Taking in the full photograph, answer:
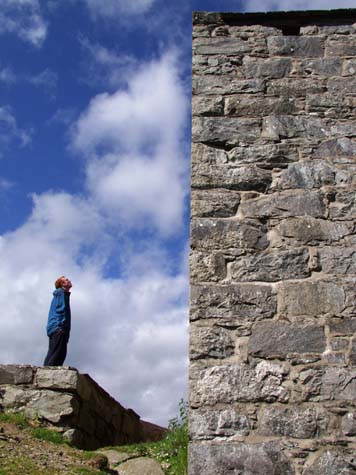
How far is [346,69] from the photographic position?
15.8 ft

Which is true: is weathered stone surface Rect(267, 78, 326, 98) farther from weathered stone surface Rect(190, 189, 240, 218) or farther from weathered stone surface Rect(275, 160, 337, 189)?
weathered stone surface Rect(190, 189, 240, 218)

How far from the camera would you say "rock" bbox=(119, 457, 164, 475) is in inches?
206

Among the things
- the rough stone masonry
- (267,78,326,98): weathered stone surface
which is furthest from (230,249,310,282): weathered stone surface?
(267,78,326,98): weathered stone surface

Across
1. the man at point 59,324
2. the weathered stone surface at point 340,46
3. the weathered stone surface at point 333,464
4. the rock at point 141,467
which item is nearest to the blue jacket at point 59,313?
the man at point 59,324

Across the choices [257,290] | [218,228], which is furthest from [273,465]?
[218,228]

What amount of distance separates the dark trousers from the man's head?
594mm

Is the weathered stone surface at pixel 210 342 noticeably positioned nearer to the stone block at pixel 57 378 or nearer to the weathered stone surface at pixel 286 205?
the weathered stone surface at pixel 286 205

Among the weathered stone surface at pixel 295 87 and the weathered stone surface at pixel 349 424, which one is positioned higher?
the weathered stone surface at pixel 295 87

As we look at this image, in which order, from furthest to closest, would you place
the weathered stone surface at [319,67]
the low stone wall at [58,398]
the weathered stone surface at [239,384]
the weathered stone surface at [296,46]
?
the low stone wall at [58,398], the weathered stone surface at [296,46], the weathered stone surface at [319,67], the weathered stone surface at [239,384]

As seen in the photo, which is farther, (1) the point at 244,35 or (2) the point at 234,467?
(1) the point at 244,35

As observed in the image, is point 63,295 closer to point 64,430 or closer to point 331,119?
point 64,430

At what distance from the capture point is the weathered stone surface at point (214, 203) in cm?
429

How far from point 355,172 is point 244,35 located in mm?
1584

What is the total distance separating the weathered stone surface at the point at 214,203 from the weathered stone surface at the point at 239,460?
1.63 meters
